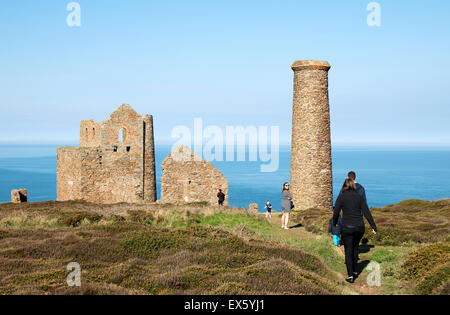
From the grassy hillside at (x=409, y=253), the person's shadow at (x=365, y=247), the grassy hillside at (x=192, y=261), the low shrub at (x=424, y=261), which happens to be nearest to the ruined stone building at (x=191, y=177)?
the grassy hillside at (x=409, y=253)

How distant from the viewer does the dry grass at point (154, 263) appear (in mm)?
8078

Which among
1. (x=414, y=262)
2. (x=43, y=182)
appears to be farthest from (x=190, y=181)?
(x=43, y=182)

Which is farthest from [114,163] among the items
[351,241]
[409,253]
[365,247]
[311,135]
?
[351,241]

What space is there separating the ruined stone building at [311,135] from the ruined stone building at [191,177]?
4851mm

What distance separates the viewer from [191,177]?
2834cm

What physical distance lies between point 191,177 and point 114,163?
6532 millimetres

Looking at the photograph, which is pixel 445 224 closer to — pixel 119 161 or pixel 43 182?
pixel 119 161

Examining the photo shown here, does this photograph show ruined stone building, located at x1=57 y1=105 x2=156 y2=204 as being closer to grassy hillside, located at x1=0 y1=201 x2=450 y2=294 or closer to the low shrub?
grassy hillside, located at x1=0 y1=201 x2=450 y2=294

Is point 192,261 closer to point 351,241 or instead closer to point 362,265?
point 351,241

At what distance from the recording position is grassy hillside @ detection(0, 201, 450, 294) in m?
8.23

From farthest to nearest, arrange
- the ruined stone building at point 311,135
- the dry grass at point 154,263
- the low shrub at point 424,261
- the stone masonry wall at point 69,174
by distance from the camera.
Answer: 1. the stone masonry wall at point 69,174
2. the ruined stone building at point 311,135
3. the low shrub at point 424,261
4. the dry grass at point 154,263

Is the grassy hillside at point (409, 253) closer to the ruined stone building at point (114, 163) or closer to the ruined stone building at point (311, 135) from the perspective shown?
the ruined stone building at point (311, 135)

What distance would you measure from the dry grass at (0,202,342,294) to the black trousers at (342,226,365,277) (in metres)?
0.49

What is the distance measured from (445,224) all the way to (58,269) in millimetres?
15495
